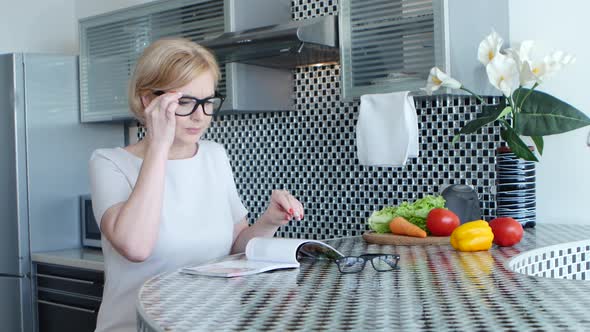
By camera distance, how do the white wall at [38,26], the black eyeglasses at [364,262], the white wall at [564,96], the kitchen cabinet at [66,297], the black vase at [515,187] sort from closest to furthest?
the black eyeglasses at [364,262] < the black vase at [515,187] < the white wall at [564,96] < the kitchen cabinet at [66,297] < the white wall at [38,26]

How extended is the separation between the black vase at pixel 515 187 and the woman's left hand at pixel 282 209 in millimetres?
896

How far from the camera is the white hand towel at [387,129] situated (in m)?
2.63

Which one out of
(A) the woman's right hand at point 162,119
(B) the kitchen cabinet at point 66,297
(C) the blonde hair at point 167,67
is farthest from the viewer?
(B) the kitchen cabinet at point 66,297

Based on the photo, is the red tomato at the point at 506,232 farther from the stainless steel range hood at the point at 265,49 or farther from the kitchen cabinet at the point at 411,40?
the stainless steel range hood at the point at 265,49

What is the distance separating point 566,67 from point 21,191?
2.67m

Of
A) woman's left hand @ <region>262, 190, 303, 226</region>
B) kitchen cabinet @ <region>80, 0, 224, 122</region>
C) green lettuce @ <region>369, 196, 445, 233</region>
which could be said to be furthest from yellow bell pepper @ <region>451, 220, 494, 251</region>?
kitchen cabinet @ <region>80, 0, 224, 122</region>

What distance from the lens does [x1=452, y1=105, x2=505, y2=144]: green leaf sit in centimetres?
244

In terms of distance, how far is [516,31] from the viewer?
2.73m

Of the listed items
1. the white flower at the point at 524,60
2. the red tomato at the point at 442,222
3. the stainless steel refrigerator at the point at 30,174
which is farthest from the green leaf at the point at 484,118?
the stainless steel refrigerator at the point at 30,174

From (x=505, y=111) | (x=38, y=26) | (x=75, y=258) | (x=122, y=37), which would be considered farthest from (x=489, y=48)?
(x=38, y=26)

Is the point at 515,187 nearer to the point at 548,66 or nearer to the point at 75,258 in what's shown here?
the point at 548,66

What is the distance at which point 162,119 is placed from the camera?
1.77 m

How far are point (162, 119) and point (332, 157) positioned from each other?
1.54 meters

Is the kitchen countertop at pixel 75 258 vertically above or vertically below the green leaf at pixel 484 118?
below
